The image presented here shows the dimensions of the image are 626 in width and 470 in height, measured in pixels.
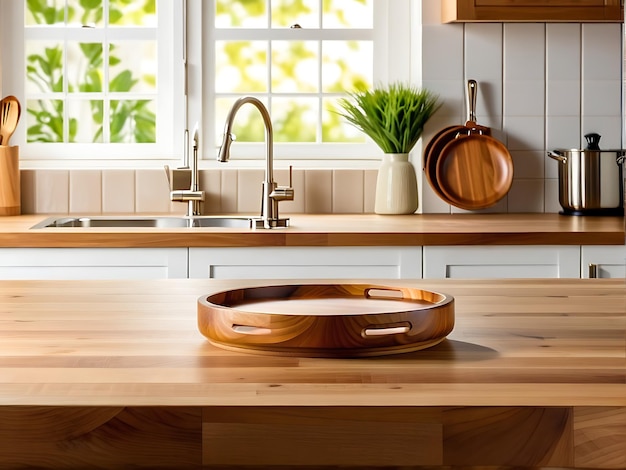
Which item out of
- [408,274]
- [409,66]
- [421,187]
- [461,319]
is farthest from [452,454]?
[409,66]

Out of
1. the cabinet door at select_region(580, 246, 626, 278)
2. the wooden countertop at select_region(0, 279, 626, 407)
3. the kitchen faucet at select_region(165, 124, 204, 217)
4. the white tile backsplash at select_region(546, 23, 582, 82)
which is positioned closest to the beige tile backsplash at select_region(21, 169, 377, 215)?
the kitchen faucet at select_region(165, 124, 204, 217)

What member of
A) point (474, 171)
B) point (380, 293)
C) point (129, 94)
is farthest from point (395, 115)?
point (380, 293)

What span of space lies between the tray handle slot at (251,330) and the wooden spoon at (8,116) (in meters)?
2.36

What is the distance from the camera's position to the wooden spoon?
3.14 metres

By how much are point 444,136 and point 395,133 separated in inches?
7.1

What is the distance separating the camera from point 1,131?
315 cm

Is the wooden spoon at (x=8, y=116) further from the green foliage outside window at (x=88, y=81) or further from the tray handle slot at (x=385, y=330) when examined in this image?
the tray handle slot at (x=385, y=330)

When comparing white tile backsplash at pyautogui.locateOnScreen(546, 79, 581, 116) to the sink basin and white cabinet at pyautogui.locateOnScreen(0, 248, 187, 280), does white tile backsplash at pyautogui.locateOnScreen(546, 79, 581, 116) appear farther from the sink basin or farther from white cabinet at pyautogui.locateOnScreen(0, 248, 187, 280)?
white cabinet at pyautogui.locateOnScreen(0, 248, 187, 280)

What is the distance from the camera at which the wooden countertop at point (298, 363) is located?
814mm

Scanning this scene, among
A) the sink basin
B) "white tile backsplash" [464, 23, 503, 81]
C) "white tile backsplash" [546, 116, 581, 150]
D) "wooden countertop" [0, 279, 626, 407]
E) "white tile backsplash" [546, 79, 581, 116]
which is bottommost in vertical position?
"wooden countertop" [0, 279, 626, 407]

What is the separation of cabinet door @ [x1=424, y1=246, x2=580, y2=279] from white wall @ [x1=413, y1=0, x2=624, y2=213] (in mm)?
695

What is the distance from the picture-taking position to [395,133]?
321 centimetres

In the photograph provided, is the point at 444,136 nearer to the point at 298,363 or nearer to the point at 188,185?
the point at 188,185

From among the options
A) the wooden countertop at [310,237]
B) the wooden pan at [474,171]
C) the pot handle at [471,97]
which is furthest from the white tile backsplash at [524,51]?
the wooden countertop at [310,237]
